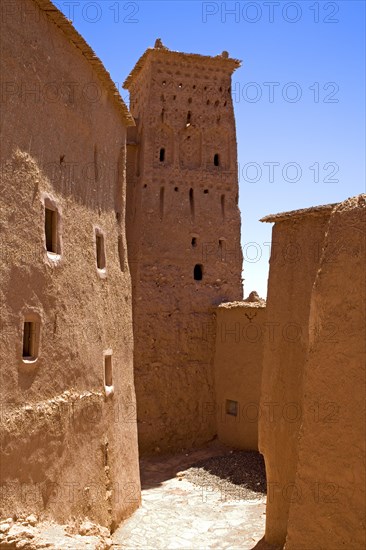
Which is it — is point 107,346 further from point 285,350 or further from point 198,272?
point 198,272

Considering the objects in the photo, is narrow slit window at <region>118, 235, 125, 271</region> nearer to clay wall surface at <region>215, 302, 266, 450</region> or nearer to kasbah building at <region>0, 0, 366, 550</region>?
kasbah building at <region>0, 0, 366, 550</region>

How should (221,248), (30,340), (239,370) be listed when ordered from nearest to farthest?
(30,340) → (239,370) → (221,248)

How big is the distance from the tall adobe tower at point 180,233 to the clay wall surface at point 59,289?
594cm

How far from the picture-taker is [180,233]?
21.8 m

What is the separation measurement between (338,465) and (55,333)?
20.5ft

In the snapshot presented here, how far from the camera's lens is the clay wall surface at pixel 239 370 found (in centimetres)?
1952

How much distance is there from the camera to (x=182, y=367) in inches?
840

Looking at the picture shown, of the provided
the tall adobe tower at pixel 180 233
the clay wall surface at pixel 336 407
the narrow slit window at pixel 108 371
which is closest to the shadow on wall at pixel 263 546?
the narrow slit window at pixel 108 371

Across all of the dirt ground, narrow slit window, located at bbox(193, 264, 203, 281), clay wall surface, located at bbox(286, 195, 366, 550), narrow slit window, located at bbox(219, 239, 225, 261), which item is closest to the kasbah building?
clay wall surface, located at bbox(286, 195, 366, 550)

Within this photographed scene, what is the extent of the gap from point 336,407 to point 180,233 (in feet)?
52.1

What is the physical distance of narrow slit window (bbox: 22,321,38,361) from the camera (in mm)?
10008

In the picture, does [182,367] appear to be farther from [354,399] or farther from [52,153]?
[354,399]

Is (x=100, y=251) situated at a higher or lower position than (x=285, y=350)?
higher

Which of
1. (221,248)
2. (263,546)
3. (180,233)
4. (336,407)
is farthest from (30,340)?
(221,248)
